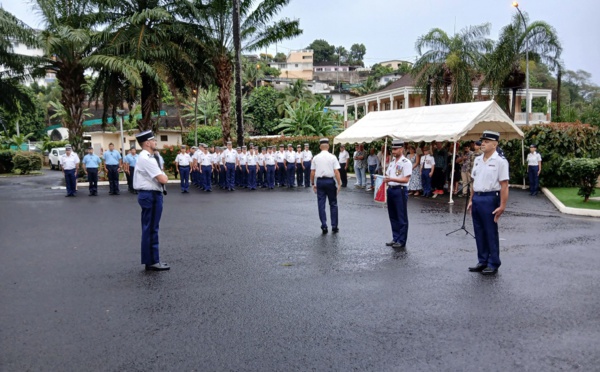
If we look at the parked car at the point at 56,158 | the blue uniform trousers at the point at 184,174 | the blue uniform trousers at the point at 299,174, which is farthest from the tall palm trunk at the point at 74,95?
the parked car at the point at 56,158

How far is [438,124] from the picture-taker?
56.4 ft

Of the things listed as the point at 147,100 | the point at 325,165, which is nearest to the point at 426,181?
the point at 325,165

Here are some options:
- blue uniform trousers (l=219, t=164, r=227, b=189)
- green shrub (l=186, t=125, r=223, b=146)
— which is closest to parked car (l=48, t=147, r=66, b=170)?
green shrub (l=186, t=125, r=223, b=146)

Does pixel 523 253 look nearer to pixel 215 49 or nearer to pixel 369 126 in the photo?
pixel 369 126

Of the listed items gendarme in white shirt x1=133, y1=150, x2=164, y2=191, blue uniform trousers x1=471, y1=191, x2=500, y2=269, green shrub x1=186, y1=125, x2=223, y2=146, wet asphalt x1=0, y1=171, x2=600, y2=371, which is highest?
green shrub x1=186, y1=125, x2=223, y2=146

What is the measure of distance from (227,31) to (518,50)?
1603cm

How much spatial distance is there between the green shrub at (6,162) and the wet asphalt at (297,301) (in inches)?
1075

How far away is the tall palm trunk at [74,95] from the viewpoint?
77.4 feet

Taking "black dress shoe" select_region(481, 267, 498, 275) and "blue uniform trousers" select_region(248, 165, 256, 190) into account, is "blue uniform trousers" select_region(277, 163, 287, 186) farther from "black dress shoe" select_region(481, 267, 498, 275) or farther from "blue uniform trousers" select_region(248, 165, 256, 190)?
"black dress shoe" select_region(481, 267, 498, 275)

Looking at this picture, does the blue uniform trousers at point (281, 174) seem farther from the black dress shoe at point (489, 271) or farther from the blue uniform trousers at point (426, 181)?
the black dress shoe at point (489, 271)

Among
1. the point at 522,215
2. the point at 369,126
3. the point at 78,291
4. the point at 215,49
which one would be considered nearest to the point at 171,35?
the point at 215,49

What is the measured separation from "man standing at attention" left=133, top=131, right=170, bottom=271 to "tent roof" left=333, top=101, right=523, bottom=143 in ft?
35.5

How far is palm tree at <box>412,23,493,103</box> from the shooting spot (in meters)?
29.8

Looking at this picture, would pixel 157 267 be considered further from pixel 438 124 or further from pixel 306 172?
pixel 306 172
